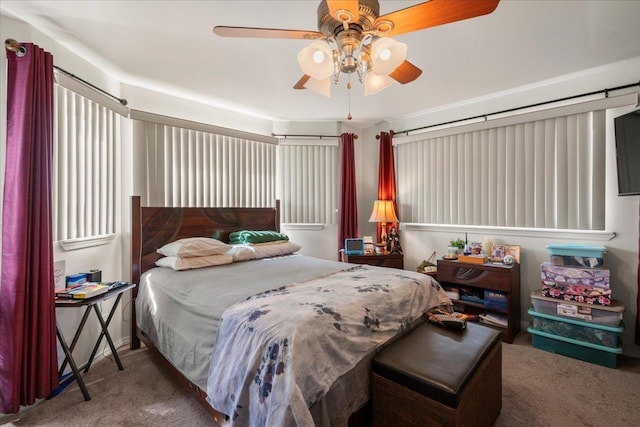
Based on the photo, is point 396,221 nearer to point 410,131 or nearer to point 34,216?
point 410,131

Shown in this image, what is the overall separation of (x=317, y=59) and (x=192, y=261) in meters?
1.96

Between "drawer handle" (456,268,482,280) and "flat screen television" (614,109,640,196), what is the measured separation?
1.29m

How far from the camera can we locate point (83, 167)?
2.44 m

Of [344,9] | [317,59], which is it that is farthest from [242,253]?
[344,9]

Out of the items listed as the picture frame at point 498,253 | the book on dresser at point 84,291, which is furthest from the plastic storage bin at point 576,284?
the book on dresser at point 84,291

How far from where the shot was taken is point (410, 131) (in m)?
3.92

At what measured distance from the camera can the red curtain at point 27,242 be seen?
173cm

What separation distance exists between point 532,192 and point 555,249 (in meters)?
0.65

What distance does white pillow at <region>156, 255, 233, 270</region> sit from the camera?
249cm

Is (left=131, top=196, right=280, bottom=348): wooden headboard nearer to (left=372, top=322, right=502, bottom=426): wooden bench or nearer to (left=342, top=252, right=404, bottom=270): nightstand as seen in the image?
(left=342, top=252, right=404, bottom=270): nightstand

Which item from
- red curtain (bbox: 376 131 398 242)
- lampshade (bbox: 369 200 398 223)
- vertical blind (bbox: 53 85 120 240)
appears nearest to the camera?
vertical blind (bbox: 53 85 120 240)

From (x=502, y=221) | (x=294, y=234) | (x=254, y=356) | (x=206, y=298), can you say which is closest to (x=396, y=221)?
(x=502, y=221)

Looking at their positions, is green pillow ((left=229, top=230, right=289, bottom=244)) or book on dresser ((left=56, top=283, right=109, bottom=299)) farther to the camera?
green pillow ((left=229, top=230, right=289, bottom=244))

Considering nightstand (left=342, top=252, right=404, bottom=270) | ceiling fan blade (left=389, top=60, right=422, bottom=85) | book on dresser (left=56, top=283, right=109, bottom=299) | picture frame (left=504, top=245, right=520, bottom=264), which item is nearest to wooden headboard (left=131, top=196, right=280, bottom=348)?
book on dresser (left=56, top=283, right=109, bottom=299)
